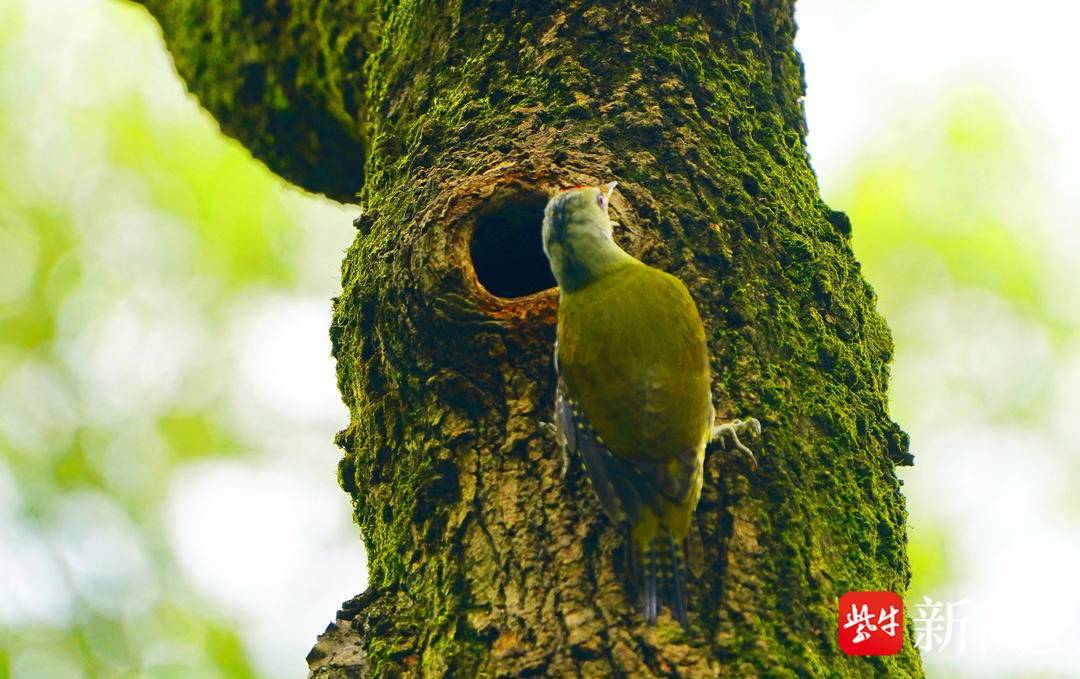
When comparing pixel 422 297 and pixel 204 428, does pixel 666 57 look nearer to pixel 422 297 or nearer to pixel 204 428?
pixel 422 297

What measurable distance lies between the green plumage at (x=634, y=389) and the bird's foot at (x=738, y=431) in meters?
0.04

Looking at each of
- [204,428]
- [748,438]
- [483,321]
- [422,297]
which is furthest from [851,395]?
[204,428]

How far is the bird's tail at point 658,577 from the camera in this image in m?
2.94

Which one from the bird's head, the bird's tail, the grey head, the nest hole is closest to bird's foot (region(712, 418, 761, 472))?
the bird's tail

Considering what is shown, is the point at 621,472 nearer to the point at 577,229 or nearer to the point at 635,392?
the point at 635,392

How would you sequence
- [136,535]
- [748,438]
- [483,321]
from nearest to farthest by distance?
[748,438], [483,321], [136,535]

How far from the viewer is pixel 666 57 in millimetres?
4117

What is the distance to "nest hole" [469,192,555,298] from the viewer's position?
155 inches

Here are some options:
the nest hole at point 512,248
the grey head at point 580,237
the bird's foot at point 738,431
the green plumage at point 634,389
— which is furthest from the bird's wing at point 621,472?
the nest hole at point 512,248

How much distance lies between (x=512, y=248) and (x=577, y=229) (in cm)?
75

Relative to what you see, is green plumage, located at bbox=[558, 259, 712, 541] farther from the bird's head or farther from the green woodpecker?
the bird's head

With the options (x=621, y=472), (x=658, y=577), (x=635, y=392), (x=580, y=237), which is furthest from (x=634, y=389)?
(x=658, y=577)

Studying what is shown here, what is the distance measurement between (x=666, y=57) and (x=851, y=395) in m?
1.49

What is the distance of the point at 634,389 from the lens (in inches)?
140
